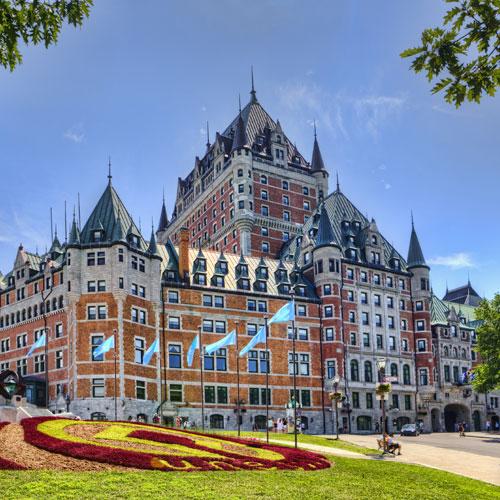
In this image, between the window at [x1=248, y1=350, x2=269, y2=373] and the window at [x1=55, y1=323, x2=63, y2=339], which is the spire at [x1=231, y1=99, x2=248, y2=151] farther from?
the window at [x1=55, y1=323, x2=63, y2=339]

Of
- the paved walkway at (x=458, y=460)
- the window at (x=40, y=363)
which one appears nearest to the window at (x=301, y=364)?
the paved walkway at (x=458, y=460)

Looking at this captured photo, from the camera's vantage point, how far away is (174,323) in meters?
76.3

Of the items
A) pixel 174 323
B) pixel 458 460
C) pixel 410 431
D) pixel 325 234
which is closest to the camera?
pixel 458 460

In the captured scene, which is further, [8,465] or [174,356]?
[174,356]

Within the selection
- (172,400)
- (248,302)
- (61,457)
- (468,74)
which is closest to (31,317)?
(172,400)

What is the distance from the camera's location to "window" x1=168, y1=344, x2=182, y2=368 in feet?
245

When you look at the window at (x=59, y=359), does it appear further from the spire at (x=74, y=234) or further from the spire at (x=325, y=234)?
the spire at (x=325, y=234)

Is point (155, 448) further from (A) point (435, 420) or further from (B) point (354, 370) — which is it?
(A) point (435, 420)

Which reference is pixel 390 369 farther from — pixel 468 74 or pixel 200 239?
pixel 468 74

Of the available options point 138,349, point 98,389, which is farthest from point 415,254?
point 98,389

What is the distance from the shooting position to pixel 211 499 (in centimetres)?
2456

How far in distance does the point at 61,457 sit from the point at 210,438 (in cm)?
1238

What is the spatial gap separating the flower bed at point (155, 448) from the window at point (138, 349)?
2801cm

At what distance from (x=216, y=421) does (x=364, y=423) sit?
2114 cm
